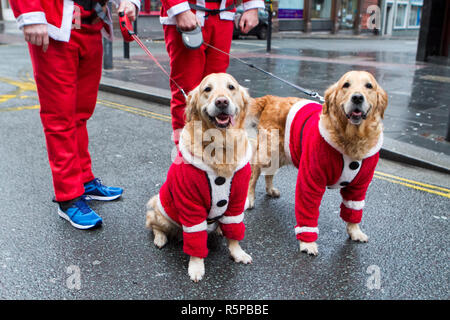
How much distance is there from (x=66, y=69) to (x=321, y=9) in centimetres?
3134

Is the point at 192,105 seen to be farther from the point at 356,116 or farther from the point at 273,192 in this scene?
the point at 273,192

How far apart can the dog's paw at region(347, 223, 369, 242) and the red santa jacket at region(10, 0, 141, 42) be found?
229 cm

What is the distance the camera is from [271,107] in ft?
11.0

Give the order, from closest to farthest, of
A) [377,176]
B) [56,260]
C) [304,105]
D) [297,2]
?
[56,260] < [304,105] < [377,176] < [297,2]

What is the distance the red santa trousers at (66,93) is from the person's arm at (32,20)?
161mm

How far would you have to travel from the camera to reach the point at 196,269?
248 cm

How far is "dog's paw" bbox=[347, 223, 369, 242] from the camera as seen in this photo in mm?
2924

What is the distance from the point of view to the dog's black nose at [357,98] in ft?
8.01

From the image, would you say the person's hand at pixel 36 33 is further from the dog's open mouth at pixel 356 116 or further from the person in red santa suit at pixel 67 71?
the dog's open mouth at pixel 356 116

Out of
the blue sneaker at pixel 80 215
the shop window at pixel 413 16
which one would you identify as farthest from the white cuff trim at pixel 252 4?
the shop window at pixel 413 16
